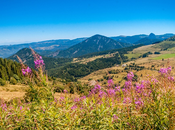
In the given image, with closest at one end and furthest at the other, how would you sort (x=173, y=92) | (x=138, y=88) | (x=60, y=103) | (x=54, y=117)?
(x=173, y=92)
(x=54, y=117)
(x=60, y=103)
(x=138, y=88)

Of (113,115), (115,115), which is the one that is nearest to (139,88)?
(115,115)

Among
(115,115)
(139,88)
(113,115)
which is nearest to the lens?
(113,115)

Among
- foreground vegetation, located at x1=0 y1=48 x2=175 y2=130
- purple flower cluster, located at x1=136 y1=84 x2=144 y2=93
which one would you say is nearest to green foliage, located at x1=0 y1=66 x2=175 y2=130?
foreground vegetation, located at x1=0 y1=48 x2=175 y2=130

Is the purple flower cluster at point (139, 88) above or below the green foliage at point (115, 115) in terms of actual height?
above

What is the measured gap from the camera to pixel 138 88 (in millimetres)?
5902

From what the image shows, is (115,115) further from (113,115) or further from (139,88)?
(139,88)

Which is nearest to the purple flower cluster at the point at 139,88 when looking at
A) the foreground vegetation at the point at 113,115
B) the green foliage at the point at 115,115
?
the foreground vegetation at the point at 113,115

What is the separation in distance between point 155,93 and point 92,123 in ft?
8.37

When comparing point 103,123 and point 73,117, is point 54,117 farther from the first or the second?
point 103,123

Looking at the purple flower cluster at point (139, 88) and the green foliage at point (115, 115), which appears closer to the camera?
the green foliage at point (115, 115)

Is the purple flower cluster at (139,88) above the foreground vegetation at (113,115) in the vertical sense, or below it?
above

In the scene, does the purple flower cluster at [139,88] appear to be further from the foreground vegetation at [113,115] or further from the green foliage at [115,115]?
the green foliage at [115,115]

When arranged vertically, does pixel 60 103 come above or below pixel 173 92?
below

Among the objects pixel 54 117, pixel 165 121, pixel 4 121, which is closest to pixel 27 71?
pixel 4 121
